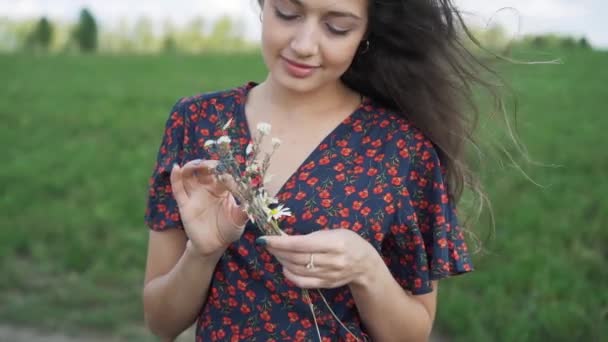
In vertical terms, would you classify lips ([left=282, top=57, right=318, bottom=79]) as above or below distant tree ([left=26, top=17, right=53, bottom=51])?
above

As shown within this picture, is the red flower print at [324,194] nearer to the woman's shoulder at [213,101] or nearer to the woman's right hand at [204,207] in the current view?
the woman's right hand at [204,207]

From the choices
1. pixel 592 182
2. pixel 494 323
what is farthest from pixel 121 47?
pixel 494 323

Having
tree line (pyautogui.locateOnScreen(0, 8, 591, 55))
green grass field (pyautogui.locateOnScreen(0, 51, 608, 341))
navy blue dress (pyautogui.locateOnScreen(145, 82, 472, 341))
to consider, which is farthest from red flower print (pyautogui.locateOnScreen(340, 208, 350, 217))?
tree line (pyautogui.locateOnScreen(0, 8, 591, 55))

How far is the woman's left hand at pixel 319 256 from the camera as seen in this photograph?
160 centimetres

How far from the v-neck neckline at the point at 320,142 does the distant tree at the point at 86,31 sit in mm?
21864

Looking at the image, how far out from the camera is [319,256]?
1626 millimetres

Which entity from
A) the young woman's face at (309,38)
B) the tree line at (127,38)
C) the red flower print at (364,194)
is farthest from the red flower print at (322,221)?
the tree line at (127,38)

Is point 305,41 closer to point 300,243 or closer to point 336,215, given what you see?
point 336,215

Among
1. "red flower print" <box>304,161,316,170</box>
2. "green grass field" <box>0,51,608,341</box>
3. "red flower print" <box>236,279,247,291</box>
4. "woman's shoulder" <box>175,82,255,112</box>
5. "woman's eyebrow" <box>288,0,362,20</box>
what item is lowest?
"green grass field" <box>0,51,608,341</box>

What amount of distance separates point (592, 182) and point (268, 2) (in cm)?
482

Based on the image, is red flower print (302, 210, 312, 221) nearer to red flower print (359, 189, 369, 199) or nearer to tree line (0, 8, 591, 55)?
red flower print (359, 189, 369, 199)

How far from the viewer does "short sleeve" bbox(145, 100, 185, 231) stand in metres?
2.09

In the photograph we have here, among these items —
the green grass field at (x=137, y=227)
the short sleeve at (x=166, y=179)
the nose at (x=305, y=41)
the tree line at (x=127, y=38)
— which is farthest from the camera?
the tree line at (x=127, y=38)

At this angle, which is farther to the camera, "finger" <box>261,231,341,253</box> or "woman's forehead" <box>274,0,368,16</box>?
"woman's forehead" <box>274,0,368,16</box>
